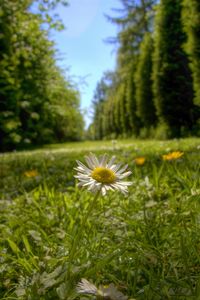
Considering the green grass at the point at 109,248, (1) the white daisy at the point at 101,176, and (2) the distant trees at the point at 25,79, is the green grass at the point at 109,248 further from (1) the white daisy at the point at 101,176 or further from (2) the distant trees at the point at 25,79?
(2) the distant trees at the point at 25,79

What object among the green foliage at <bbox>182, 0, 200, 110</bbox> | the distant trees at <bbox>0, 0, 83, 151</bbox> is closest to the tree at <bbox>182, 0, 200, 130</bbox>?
the green foliage at <bbox>182, 0, 200, 110</bbox>

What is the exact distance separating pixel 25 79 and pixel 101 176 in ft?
59.2

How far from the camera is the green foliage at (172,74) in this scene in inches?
572

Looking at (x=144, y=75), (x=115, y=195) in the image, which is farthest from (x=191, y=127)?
(x=115, y=195)

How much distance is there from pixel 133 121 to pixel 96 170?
70.1ft

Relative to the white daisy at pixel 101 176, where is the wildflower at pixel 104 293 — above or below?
below

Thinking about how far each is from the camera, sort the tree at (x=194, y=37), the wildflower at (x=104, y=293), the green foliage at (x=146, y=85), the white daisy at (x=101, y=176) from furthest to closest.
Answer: the green foliage at (x=146, y=85) → the tree at (x=194, y=37) → the white daisy at (x=101, y=176) → the wildflower at (x=104, y=293)

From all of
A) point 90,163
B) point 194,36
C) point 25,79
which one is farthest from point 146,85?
point 90,163

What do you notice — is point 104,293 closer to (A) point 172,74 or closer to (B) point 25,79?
(A) point 172,74

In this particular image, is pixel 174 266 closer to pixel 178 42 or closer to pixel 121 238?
pixel 121 238

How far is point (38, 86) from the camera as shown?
18688mm

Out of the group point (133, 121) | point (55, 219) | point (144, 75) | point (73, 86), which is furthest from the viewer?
point (73, 86)

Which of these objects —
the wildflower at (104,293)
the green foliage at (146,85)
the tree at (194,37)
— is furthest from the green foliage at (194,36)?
the wildflower at (104,293)

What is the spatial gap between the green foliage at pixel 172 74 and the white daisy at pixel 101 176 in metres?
13.7
